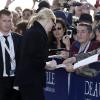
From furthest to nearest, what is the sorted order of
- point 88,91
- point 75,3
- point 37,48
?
Result: point 75,3 < point 88,91 < point 37,48

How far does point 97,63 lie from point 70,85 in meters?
0.76

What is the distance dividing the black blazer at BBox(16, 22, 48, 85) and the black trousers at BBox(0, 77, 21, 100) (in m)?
0.62

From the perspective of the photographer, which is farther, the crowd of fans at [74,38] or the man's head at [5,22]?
the man's head at [5,22]

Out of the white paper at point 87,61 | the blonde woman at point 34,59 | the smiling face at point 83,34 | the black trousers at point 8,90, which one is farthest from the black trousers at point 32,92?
the smiling face at point 83,34

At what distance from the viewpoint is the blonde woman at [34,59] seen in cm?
625

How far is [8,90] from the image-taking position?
6992 millimetres

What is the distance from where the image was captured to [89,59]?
6559 mm

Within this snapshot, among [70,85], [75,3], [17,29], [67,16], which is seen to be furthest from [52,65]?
[75,3]

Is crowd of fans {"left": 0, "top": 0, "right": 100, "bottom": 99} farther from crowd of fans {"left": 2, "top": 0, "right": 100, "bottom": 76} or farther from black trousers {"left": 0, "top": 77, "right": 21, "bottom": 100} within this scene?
black trousers {"left": 0, "top": 77, "right": 21, "bottom": 100}

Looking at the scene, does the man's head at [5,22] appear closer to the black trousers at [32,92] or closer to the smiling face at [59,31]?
the black trousers at [32,92]

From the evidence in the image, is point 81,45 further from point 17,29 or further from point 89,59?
point 17,29

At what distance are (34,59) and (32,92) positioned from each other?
50 cm

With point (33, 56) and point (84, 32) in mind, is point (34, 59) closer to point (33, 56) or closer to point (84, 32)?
point (33, 56)

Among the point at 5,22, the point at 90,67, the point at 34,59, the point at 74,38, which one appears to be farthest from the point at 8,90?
the point at 74,38
